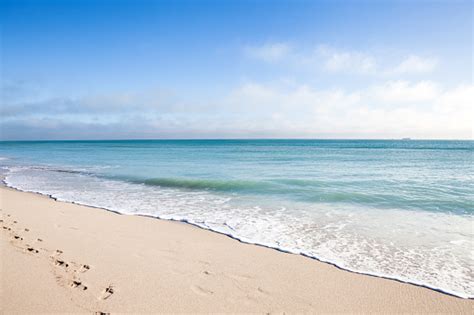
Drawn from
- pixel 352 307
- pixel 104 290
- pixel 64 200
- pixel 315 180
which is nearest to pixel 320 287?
pixel 352 307

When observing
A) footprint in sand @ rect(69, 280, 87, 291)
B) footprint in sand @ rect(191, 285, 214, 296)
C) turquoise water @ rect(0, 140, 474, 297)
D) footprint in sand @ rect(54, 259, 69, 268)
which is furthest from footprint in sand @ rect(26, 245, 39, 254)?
turquoise water @ rect(0, 140, 474, 297)

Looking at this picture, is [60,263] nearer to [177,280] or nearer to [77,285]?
[77,285]

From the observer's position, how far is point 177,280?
15.0 feet

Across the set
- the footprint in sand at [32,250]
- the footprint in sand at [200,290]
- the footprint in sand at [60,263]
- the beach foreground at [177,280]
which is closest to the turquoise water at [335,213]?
the beach foreground at [177,280]

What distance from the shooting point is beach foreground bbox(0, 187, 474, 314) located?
389 centimetres

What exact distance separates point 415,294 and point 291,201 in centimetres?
668

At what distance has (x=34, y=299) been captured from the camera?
3.86 meters

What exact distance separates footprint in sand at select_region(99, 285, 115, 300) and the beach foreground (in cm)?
1

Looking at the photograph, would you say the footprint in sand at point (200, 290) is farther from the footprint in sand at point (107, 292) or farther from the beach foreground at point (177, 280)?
the footprint in sand at point (107, 292)

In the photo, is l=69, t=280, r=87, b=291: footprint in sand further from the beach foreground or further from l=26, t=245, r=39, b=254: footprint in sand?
l=26, t=245, r=39, b=254: footprint in sand

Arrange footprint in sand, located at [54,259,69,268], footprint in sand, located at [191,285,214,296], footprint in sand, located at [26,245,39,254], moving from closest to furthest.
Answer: footprint in sand, located at [191,285,214,296] → footprint in sand, located at [54,259,69,268] → footprint in sand, located at [26,245,39,254]

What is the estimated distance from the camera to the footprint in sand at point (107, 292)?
3990 millimetres

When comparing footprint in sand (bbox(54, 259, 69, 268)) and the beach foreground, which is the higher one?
footprint in sand (bbox(54, 259, 69, 268))

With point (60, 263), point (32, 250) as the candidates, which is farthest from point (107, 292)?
point (32, 250)
